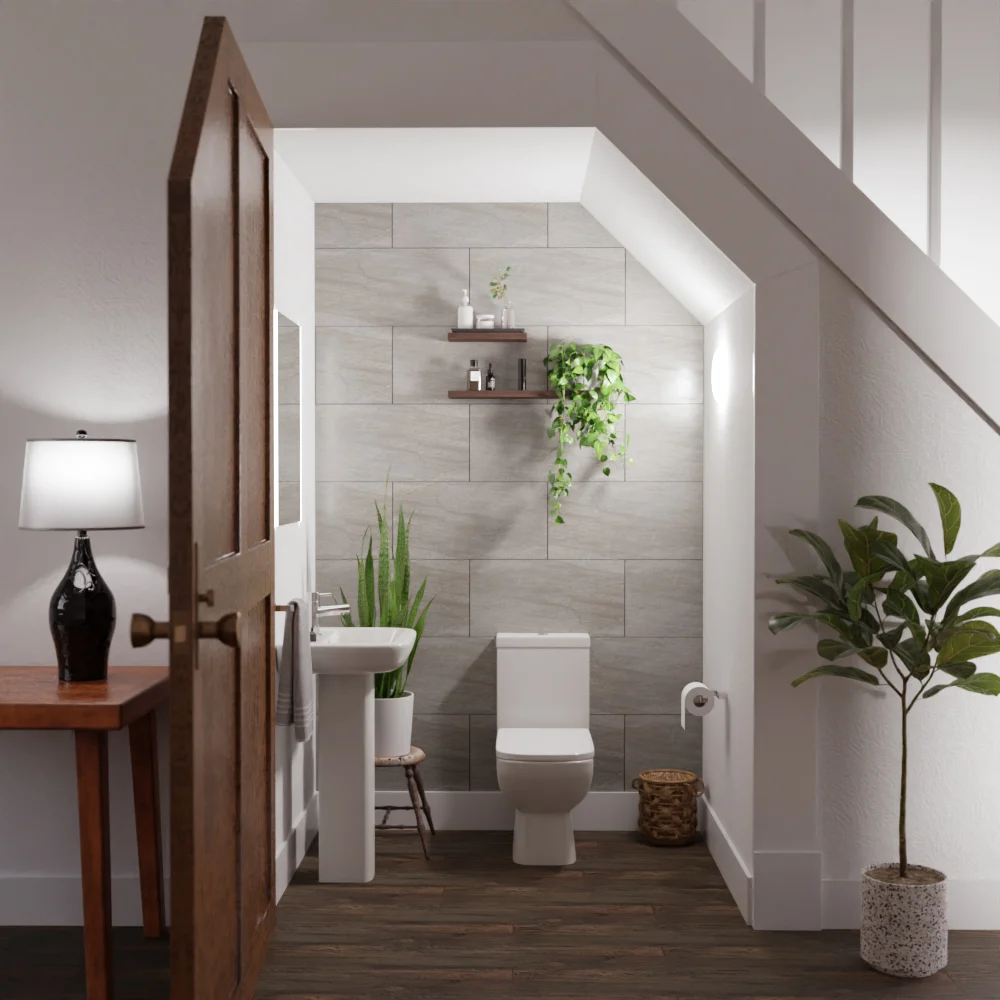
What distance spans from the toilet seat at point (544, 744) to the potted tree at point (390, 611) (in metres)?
0.38

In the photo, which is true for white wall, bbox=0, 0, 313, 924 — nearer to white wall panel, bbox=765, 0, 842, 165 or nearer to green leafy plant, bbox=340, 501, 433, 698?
green leafy plant, bbox=340, 501, 433, 698

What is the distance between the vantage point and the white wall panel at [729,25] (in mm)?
3365

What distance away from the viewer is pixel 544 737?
3746 mm

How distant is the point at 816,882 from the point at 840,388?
148cm

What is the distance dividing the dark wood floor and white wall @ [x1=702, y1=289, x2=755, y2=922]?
0.23 meters

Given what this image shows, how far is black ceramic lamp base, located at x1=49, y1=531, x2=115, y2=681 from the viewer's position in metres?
2.74

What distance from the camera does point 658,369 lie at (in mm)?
4082

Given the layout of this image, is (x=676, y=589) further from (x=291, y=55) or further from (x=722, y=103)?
(x=291, y=55)

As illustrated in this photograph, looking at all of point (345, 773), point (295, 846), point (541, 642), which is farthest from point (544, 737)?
point (295, 846)

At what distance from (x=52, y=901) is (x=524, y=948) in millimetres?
1415

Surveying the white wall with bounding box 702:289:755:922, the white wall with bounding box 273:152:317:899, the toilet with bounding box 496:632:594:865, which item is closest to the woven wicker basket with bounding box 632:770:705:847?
the white wall with bounding box 702:289:755:922

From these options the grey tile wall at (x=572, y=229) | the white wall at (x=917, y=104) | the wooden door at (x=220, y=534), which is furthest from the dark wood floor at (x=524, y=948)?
the grey tile wall at (x=572, y=229)

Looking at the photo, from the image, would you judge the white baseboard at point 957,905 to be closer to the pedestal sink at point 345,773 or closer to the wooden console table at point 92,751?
the pedestal sink at point 345,773

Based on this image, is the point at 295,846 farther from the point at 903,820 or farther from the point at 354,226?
the point at 354,226
